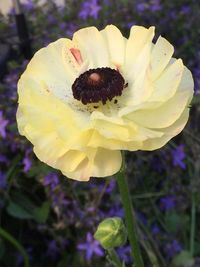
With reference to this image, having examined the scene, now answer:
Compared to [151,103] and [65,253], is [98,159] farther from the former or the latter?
[65,253]

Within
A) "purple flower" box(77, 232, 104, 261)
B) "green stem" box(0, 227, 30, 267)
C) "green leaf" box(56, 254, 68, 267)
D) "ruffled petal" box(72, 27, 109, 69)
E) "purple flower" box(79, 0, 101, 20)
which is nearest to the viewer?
"ruffled petal" box(72, 27, 109, 69)

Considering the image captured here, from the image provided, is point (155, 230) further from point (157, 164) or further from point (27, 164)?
point (27, 164)

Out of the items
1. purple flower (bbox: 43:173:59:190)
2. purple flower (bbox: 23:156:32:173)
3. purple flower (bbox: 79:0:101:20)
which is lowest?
purple flower (bbox: 43:173:59:190)

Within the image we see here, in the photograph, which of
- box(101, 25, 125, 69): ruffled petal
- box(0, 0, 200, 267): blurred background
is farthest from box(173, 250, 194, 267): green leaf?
box(101, 25, 125, 69): ruffled petal

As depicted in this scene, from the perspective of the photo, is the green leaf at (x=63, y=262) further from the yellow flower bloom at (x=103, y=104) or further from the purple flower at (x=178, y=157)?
the yellow flower bloom at (x=103, y=104)

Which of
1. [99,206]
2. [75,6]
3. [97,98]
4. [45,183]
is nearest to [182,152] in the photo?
[99,206]

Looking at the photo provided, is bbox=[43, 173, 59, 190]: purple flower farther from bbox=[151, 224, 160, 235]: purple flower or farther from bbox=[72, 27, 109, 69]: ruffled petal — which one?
bbox=[72, 27, 109, 69]: ruffled petal
